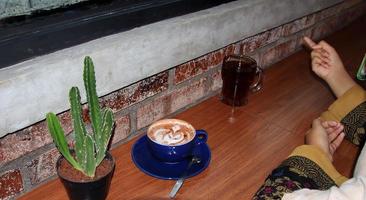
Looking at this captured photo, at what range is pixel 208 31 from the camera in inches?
37.9

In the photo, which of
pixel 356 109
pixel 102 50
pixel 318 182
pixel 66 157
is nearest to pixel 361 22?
pixel 356 109

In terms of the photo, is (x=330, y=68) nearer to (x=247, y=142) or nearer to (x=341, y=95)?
(x=341, y=95)

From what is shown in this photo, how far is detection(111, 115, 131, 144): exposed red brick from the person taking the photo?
0.88 m

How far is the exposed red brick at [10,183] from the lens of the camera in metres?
0.69

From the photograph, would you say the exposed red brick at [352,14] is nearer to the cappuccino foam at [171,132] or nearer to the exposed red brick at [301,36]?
the exposed red brick at [301,36]

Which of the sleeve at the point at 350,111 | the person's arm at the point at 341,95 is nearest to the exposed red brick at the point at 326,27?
the person's arm at the point at 341,95

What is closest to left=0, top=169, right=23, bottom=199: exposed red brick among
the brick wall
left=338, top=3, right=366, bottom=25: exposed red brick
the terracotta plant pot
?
the brick wall

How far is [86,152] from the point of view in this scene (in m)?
0.63

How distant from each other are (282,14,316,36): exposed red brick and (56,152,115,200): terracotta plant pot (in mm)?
922

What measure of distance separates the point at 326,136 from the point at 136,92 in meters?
0.47

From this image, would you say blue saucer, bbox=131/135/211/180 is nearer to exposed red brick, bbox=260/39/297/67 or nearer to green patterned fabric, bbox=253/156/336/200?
green patterned fabric, bbox=253/156/336/200

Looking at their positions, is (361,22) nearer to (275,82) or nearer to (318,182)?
(275,82)

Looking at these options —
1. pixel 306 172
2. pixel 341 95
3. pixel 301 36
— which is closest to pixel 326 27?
pixel 301 36

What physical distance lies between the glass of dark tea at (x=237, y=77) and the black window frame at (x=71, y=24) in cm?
24
